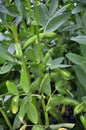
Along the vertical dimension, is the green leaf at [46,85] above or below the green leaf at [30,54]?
below

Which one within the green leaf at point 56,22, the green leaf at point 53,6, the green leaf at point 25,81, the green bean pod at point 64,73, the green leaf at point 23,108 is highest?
the green leaf at point 53,6

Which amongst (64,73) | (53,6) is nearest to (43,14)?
(53,6)

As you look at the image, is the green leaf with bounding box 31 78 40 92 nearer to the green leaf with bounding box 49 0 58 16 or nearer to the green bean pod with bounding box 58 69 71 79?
the green bean pod with bounding box 58 69 71 79

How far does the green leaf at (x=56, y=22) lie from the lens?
2.06 ft

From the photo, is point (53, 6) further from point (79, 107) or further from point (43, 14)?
point (79, 107)

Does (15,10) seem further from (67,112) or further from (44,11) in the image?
(67,112)

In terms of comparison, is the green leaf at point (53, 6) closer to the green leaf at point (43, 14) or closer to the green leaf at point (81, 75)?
the green leaf at point (43, 14)

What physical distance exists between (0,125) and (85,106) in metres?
0.21

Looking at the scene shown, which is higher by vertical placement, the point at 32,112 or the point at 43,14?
the point at 43,14

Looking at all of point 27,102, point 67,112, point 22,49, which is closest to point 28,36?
point 22,49

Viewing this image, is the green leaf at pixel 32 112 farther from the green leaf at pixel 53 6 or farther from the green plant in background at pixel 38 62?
the green leaf at pixel 53 6

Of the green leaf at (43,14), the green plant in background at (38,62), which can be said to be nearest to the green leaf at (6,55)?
the green plant in background at (38,62)

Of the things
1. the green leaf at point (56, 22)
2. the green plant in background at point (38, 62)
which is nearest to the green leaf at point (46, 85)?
the green plant in background at point (38, 62)

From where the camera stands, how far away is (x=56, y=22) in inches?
24.9
